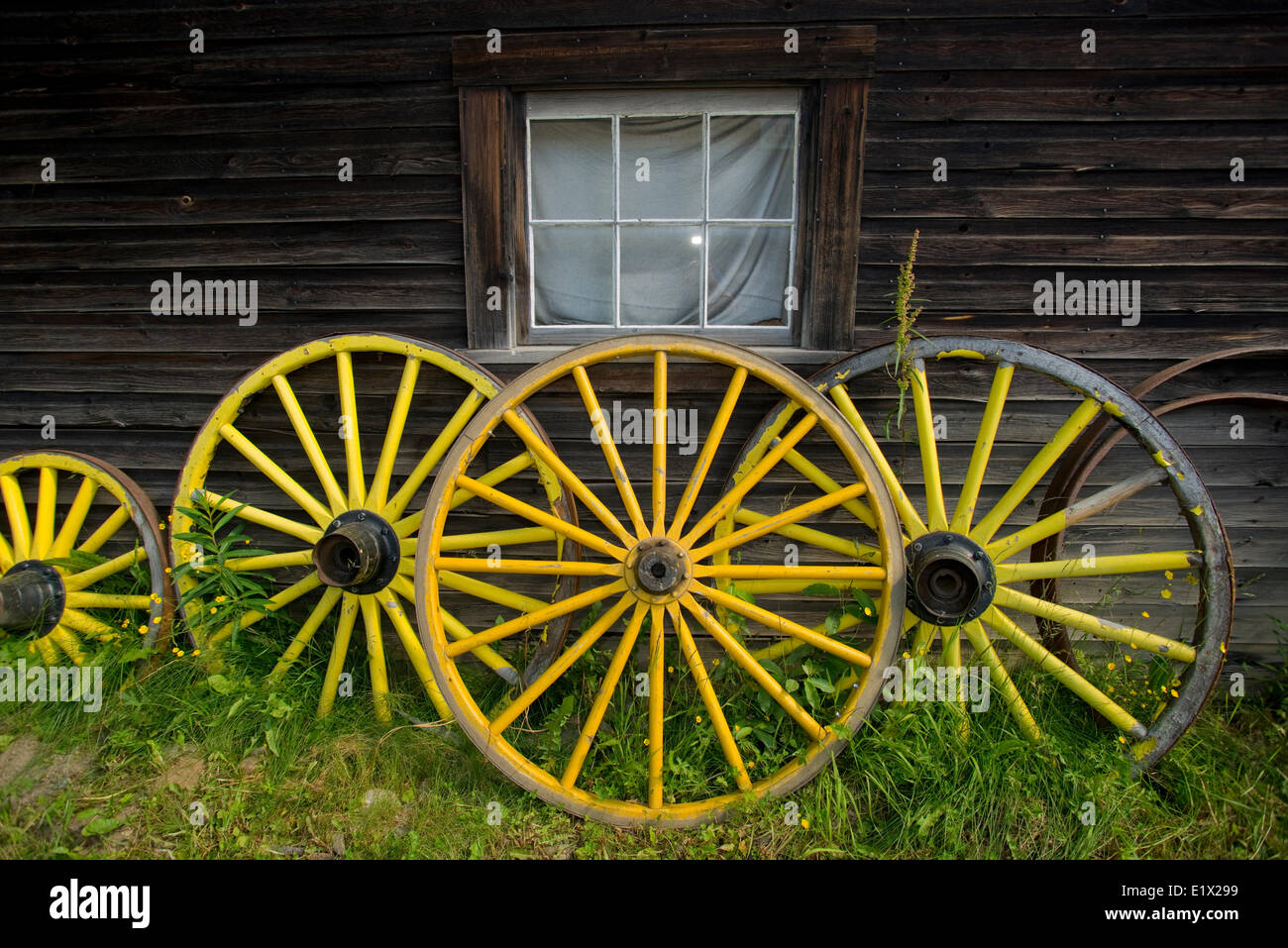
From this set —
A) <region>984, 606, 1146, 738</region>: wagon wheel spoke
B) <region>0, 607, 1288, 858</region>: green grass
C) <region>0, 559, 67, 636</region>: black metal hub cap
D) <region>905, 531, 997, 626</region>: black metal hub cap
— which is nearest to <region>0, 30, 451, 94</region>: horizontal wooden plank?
<region>0, 559, 67, 636</region>: black metal hub cap

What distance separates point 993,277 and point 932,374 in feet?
1.43

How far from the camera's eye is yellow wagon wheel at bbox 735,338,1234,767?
236 cm

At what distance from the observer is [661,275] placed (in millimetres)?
2947

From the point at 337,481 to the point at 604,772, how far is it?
1619 millimetres

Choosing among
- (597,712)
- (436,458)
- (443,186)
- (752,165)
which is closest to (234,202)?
(443,186)

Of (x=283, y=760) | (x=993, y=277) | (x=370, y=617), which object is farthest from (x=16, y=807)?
(x=993, y=277)

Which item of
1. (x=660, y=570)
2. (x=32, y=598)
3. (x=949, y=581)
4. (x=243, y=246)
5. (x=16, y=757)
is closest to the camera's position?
(x=660, y=570)

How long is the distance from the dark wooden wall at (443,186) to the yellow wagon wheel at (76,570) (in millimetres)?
218

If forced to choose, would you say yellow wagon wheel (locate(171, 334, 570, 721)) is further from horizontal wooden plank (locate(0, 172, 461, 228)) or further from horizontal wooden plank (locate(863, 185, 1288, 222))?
horizontal wooden plank (locate(863, 185, 1288, 222))

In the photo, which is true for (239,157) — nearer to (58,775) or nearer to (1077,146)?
(58,775)

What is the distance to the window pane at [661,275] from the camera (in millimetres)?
2916

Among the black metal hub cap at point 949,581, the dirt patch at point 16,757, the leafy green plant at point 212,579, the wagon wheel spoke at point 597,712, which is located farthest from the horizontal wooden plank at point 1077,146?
the dirt patch at point 16,757

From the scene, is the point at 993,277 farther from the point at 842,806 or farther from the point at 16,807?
the point at 16,807

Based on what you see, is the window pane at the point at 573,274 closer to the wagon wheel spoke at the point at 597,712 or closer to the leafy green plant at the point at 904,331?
the leafy green plant at the point at 904,331
